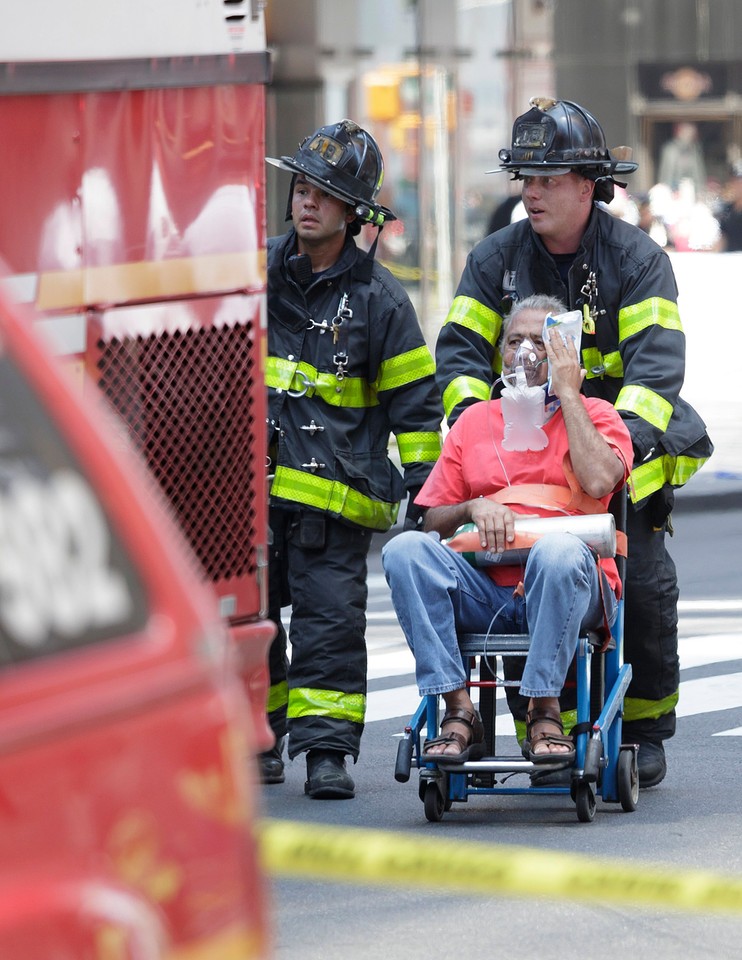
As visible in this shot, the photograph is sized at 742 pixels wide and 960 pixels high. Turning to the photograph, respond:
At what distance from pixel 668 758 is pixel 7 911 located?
17.1ft

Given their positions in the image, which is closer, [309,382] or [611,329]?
[611,329]

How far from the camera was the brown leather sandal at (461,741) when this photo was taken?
220 inches

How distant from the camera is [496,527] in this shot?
5.71 meters

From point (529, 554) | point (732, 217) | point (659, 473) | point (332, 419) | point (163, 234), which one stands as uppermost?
point (732, 217)

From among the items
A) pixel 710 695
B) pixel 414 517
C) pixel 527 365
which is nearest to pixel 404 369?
pixel 414 517

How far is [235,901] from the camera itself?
2.09 metres

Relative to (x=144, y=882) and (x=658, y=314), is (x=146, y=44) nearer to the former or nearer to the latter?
(x=658, y=314)

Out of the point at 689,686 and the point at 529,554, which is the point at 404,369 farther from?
the point at 689,686

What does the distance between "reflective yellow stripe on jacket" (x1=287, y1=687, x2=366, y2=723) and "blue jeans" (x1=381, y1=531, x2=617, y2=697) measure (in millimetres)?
772

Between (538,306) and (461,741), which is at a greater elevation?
(538,306)

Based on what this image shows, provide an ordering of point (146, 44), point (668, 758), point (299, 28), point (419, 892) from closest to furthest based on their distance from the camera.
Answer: point (146, 44)
point (419, 892)
point (668, 758)
point (299, 28)

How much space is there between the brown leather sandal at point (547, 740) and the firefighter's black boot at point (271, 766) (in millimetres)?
1076

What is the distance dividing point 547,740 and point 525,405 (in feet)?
3.25

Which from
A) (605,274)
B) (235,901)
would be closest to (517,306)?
(605,274)
